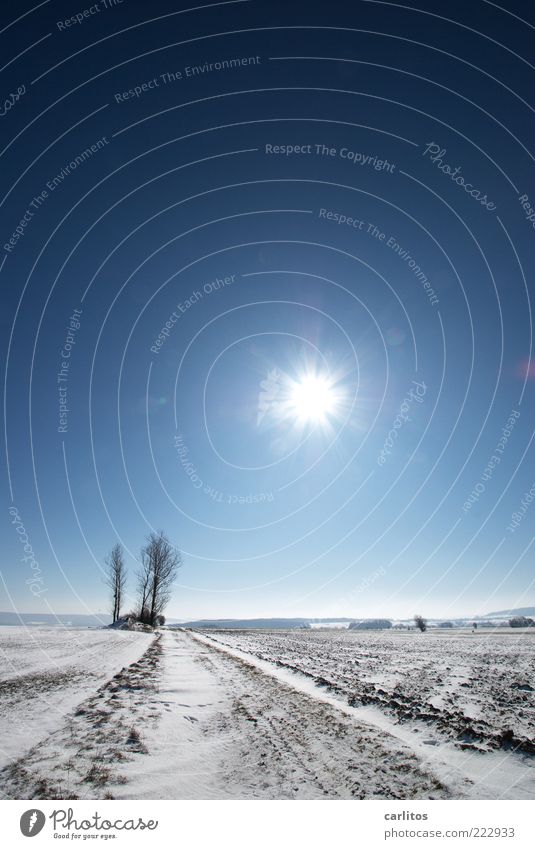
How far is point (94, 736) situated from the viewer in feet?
21.6

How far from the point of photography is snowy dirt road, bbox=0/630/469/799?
487 cm

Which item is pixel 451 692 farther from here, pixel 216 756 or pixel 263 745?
pixel 216 756
